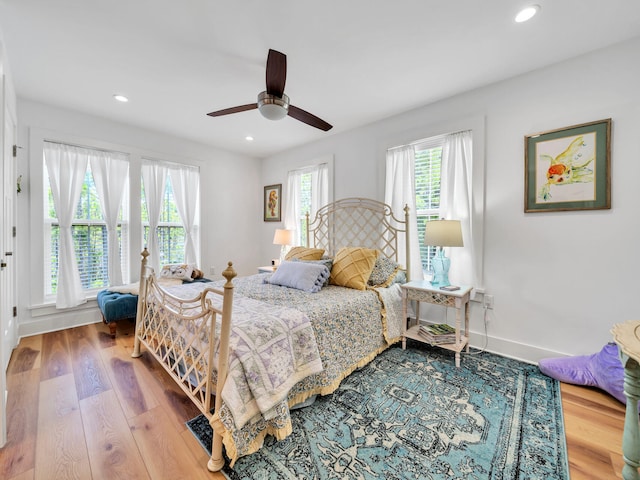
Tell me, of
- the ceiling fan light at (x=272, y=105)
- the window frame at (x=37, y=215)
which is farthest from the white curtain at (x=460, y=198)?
the window frame at (x=37, y=215)

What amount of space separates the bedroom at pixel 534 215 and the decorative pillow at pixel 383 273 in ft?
2.89

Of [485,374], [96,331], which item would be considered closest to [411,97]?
[485,374]

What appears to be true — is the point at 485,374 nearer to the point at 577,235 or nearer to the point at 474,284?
the point at 474,284

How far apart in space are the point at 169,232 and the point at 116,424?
295cm

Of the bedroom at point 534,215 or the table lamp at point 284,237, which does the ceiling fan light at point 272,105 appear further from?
the table lamp at point 284,237

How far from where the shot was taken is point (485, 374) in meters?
2.27

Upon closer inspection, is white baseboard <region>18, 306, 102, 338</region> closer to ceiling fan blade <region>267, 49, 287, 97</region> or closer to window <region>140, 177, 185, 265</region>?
window <region>140, 177, 185, 265</region>

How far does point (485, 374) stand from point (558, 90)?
2.47m

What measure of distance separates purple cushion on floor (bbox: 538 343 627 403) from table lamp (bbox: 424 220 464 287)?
1.00m

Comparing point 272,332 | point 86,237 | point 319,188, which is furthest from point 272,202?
point 272,332

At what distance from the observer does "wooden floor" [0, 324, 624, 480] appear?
1.40 metres

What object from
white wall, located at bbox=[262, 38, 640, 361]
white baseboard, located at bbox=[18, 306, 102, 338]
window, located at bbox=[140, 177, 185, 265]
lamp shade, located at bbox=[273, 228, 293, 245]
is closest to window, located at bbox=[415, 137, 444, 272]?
white wall, located at bbox=[262, 38, 640, 361]

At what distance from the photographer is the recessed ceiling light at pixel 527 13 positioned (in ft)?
5.63

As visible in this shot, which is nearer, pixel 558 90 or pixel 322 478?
pixel 322 478
